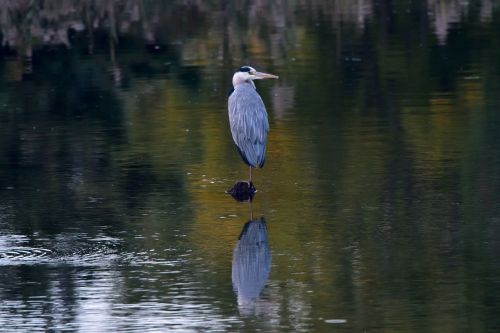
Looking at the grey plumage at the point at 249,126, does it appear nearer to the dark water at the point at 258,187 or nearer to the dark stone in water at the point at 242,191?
the dark water at the point at 258,187

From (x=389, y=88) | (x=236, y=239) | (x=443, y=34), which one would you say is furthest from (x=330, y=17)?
(x=236, y=239)

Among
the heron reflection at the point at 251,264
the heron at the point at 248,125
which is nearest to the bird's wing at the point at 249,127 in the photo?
the heron at the point at 248,125

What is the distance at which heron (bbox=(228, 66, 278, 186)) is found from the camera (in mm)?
13812

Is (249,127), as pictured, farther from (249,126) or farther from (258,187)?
(258,187)

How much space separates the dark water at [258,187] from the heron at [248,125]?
295 mm

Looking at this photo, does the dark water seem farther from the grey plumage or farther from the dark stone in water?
the grey plumage

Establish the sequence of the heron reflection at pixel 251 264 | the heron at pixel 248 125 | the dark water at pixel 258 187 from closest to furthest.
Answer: the dark water at pixel 258 187 → the heron reflection at pixel 251 264 → the heron at pixel 248 125

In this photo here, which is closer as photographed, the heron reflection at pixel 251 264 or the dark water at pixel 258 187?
the dark water at pixel 258 187

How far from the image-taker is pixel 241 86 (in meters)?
14.8

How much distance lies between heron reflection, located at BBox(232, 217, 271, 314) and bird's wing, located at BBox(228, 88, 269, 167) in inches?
71.1

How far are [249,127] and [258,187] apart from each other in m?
0.75

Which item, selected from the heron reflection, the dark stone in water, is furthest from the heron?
the heron reflection

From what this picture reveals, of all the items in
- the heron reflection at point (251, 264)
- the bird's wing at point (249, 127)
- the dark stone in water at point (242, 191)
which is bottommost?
the heron reflection at point (251, 264)

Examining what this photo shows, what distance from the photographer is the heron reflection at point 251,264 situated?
9672mm
